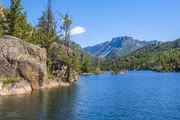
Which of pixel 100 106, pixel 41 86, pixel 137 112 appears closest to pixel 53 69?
pixel 41 86

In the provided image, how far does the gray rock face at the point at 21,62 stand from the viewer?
74.5 meters

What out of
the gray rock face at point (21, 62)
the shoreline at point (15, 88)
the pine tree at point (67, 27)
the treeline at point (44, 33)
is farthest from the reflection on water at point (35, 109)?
the pine tree at point (67, 27)

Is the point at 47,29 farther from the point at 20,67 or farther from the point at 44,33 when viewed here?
the point at 20,67

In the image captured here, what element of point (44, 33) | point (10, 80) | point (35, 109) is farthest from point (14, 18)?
point (35, 109)

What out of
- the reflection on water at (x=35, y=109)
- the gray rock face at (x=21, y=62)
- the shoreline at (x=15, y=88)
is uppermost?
the gray rock face at (x=21, y=62)

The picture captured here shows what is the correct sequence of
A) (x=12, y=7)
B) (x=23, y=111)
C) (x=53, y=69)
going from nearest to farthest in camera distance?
1. (x=23, y=111)
2. (x=12, y=7)
3. (x=53, y=69)

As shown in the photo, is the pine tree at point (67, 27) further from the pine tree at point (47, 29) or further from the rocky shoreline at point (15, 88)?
the rocky shoreline at point (15, 88)

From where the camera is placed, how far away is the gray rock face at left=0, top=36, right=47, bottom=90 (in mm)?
74500

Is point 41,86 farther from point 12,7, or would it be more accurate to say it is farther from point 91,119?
point 91,119

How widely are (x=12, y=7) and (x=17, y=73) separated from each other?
102ft

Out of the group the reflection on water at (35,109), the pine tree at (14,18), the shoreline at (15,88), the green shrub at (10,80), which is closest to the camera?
the reflection on water at (35,109)

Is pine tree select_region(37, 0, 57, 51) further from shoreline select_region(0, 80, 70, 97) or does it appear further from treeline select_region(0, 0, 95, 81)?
shoreline select_region(0, 80, 70, 97)

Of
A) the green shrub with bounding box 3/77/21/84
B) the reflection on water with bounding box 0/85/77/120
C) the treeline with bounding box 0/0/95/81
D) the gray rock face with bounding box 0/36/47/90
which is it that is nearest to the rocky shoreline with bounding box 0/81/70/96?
the green shrub with bounding box 3/77/21/84

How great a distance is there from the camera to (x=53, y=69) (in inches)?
4296
